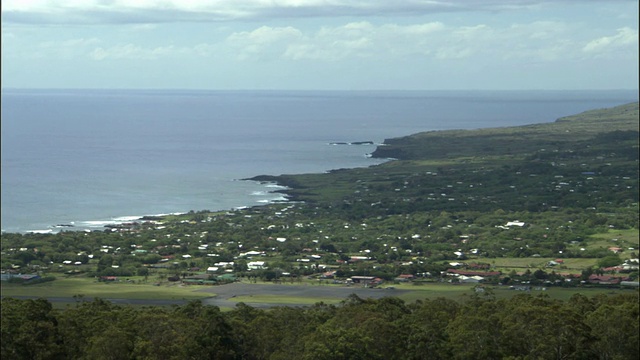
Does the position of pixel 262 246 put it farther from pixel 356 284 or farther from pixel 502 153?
pixel 502 153

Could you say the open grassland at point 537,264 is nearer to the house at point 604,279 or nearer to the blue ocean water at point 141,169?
the house at point 604,279

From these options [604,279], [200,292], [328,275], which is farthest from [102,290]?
[604,279]

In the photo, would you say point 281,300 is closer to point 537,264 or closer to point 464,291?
point 464,291

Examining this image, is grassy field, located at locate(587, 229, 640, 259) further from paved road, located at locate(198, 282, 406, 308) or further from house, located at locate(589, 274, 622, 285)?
paved road, located at locate(198, 282, 406, 308)

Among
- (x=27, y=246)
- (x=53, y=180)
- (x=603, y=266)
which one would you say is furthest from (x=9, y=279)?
(x=53, y=180)

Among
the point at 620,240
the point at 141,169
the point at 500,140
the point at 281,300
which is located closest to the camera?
the point at 281,300
